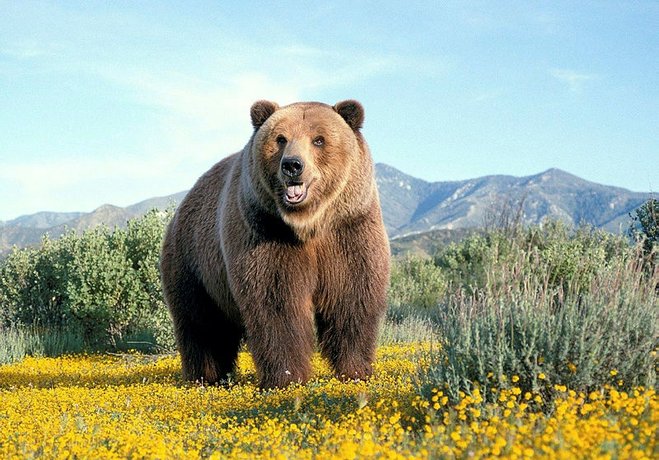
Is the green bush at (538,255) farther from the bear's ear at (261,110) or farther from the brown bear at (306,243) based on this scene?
the bear's ear at (261,110)

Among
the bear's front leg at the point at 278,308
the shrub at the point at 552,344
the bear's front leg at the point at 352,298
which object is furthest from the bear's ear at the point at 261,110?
the shrub at the point at 552,344

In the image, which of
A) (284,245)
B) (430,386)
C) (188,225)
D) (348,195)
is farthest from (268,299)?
(188,225)

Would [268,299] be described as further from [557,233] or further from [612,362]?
[557,233]

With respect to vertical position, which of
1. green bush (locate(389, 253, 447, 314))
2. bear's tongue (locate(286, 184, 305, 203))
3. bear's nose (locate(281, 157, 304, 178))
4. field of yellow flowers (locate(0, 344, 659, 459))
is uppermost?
bear's nose (locate(281, 157, 304, 178))

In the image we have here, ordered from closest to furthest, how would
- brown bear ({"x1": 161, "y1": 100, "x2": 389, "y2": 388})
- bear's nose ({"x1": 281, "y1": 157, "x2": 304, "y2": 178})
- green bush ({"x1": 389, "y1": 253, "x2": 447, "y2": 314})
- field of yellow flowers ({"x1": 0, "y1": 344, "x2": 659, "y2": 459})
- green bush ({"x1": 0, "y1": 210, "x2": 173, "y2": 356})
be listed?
field of yellow flowers ({"x1": 0, "y1": 344, "x2": 659, "y2": 459}) < bear's nose ({"x1": 281, "y1": 157, "x2": 304, "y2": 178}) < brown bear ({"x1": 161, "y1": 100, "x2": 389, "y2": 388}) < green bush ({"x1": 0, "y1": 210, "x2": 173, "y2": 356}) < green bush ({"x1": 389, "y1": 253, "x2": 447, "y2": 314})

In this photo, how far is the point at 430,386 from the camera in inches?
241

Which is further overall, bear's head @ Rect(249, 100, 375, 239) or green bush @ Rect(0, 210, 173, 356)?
green bush @ Rect(0, 210, 173, 356)

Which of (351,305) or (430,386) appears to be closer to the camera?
(430,386)

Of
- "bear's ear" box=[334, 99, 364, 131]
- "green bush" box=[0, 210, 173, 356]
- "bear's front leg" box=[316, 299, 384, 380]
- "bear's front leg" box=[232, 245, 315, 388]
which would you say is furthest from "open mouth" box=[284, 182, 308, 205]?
"green bush" box=[0, 210, 173, 356]

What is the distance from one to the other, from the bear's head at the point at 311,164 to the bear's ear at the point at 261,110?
5.3 inches

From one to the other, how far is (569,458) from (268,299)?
14.2ft

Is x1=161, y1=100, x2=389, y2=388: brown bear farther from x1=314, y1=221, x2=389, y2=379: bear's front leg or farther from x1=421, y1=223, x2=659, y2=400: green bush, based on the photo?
x1=421, y1=223, x2=659, y2=400: green bush

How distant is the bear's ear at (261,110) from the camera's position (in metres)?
7.85

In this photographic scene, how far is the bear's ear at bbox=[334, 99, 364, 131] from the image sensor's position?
25.4 ft
